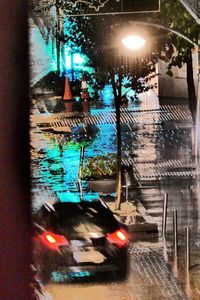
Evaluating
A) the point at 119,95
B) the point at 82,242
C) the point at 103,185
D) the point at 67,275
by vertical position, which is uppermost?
the point at 119,95

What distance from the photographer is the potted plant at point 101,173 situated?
2.15m

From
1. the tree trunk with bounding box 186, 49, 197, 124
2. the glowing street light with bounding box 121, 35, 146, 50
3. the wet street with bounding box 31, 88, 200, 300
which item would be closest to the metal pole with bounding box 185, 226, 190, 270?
the wet street with bounding box 31, 88, 200, 300

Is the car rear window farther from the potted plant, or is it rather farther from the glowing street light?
the glowing street light

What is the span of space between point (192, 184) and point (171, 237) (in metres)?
0.27

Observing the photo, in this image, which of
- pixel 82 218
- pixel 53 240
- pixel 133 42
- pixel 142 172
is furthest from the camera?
pixel 142 172

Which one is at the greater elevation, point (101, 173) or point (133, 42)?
point (133, 42)

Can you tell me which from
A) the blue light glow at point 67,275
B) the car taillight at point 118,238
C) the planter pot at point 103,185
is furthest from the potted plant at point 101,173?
the blue light glow at point 67,275

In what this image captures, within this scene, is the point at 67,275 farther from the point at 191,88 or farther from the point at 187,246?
the point at 191,88

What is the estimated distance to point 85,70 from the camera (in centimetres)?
210

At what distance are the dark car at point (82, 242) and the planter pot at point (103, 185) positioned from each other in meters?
0.06

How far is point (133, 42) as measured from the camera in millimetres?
2012

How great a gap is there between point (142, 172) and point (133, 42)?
0.63 m

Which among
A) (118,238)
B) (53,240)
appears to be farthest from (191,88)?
(53,240)

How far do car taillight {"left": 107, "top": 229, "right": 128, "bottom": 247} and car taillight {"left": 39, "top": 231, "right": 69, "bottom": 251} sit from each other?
0.19 meters
